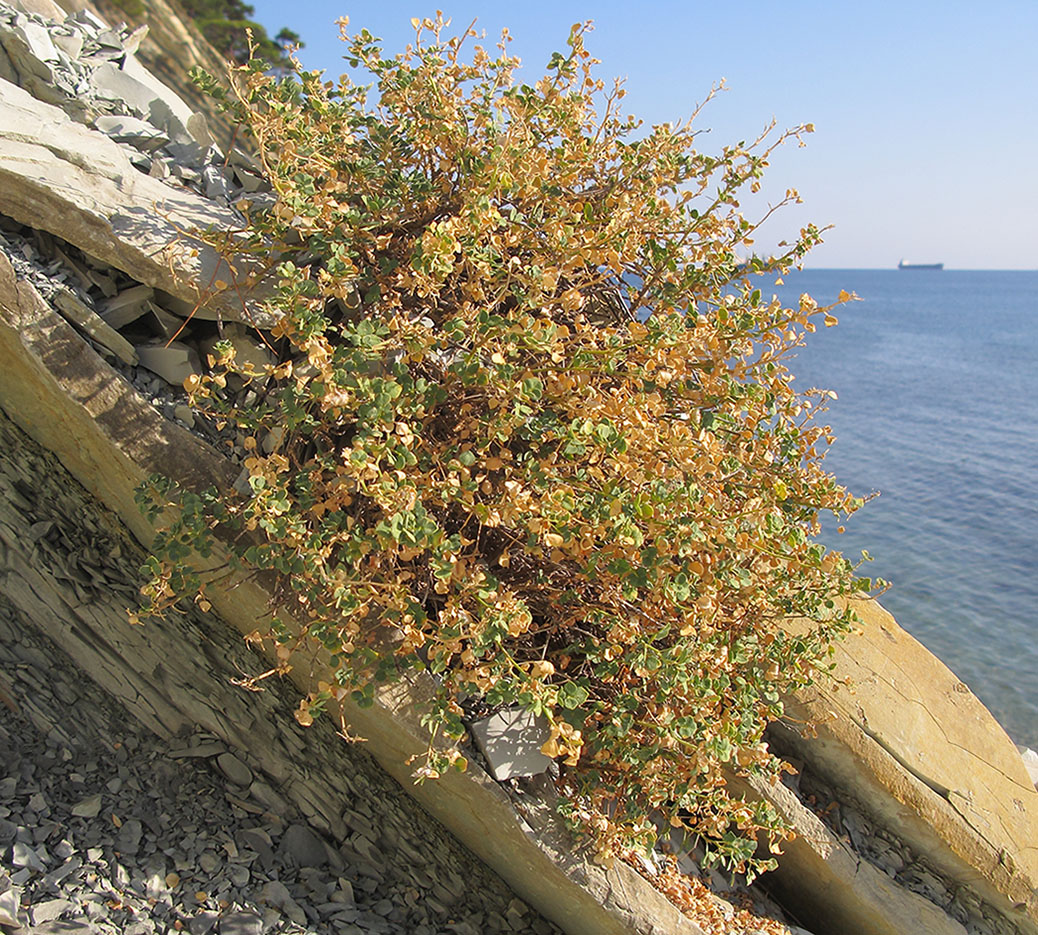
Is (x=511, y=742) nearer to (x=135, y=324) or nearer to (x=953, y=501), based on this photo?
(x=135, y=324)

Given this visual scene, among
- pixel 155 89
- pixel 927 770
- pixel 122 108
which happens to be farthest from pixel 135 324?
pixel 927 770

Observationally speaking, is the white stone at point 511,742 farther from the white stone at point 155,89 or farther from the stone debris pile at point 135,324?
the white stone at point 155,89

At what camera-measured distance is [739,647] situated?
12.0 ft

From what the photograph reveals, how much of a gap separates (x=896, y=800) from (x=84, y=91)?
613cm

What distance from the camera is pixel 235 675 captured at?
4.05 metres

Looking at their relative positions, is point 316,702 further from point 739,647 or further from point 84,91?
point 84,91

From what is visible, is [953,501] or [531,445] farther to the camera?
[953,501]

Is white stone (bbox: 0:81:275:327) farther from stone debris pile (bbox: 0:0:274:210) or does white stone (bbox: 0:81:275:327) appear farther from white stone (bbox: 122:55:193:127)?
white stone (bbox: 122:55:193:127)

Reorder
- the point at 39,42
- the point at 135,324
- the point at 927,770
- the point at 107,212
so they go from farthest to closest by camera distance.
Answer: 1. the point at 39,42
2. the point at 927,770
3. the point at 135,324
4. the point at 107,212

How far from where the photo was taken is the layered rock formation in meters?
3.78

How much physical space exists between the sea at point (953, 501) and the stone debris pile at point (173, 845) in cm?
319

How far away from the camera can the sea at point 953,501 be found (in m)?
10.3

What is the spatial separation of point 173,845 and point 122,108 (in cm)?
422

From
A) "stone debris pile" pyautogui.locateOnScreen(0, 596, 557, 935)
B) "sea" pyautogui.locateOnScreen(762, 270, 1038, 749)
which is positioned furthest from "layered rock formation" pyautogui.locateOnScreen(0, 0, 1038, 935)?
"sea" pyautogui.locateOnScreen(762, 270, 1038, 749)
